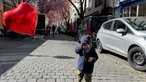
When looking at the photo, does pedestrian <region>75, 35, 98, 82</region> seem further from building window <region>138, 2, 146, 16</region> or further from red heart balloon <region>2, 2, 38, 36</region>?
building window <region>138, 2, 146, 16</region>

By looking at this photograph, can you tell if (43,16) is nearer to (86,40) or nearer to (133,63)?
(133,63)

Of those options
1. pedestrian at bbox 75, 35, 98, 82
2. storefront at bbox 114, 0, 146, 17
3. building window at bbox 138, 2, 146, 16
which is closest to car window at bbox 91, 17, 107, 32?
storefront at bbox 114, 0, 146, 17

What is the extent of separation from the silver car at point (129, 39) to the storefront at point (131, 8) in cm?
791

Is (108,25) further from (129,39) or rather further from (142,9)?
(142,9)

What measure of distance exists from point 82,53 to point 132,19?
5.87 meters

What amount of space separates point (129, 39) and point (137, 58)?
34.7 inches

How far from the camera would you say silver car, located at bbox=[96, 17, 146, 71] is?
9.23 metres

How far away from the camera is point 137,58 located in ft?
30.8

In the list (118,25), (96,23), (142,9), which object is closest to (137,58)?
(118,25)

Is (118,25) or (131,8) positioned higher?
(131,8)

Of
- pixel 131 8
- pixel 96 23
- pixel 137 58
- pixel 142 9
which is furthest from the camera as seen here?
pixel 131 8

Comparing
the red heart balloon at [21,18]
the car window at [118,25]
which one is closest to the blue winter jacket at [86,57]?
the red heart balloon at [21,18]

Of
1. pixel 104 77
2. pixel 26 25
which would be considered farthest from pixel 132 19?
pixel 26 25

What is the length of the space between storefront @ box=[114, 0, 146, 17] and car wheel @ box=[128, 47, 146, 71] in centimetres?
1053
